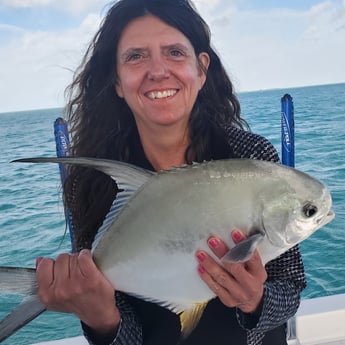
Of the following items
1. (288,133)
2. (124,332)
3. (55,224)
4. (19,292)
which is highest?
(19,292)

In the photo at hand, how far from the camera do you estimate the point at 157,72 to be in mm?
1321

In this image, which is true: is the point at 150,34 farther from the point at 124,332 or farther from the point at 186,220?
the point at 124,332

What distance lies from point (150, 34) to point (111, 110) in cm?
38

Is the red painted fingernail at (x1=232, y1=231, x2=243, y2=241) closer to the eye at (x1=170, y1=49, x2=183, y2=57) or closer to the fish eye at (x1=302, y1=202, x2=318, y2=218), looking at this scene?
the fish eye at (x1=302, y1=202, x2=318, y2=218)

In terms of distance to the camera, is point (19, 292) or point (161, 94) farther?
point (161, 94)

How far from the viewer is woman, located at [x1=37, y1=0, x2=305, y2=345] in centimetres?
111

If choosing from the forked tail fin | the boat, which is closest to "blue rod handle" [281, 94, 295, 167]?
the boat

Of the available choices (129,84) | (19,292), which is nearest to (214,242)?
(19,292)

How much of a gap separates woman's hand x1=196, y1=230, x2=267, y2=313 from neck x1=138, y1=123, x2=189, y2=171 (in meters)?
0.51

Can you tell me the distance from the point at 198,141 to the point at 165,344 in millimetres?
635

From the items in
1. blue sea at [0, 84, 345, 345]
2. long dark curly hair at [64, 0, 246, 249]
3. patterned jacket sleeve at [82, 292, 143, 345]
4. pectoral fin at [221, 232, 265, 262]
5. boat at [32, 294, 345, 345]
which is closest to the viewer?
pectoral fin at [221, 232, 265, 262]

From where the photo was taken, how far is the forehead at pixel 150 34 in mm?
1379

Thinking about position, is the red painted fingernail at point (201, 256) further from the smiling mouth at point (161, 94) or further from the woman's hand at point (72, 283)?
the smiling mouth at point (161, 94)

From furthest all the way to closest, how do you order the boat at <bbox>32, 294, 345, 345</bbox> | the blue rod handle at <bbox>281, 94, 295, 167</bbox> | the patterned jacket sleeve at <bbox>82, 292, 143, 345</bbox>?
the blue rod handle at <bbox>281, 94, 295, 167</bbox>
the boat at <bbox>32, 294, 345, 345</bbox>
the patterned jacket sleeve at <bbox>82, 292, 143, 345</bbox>
